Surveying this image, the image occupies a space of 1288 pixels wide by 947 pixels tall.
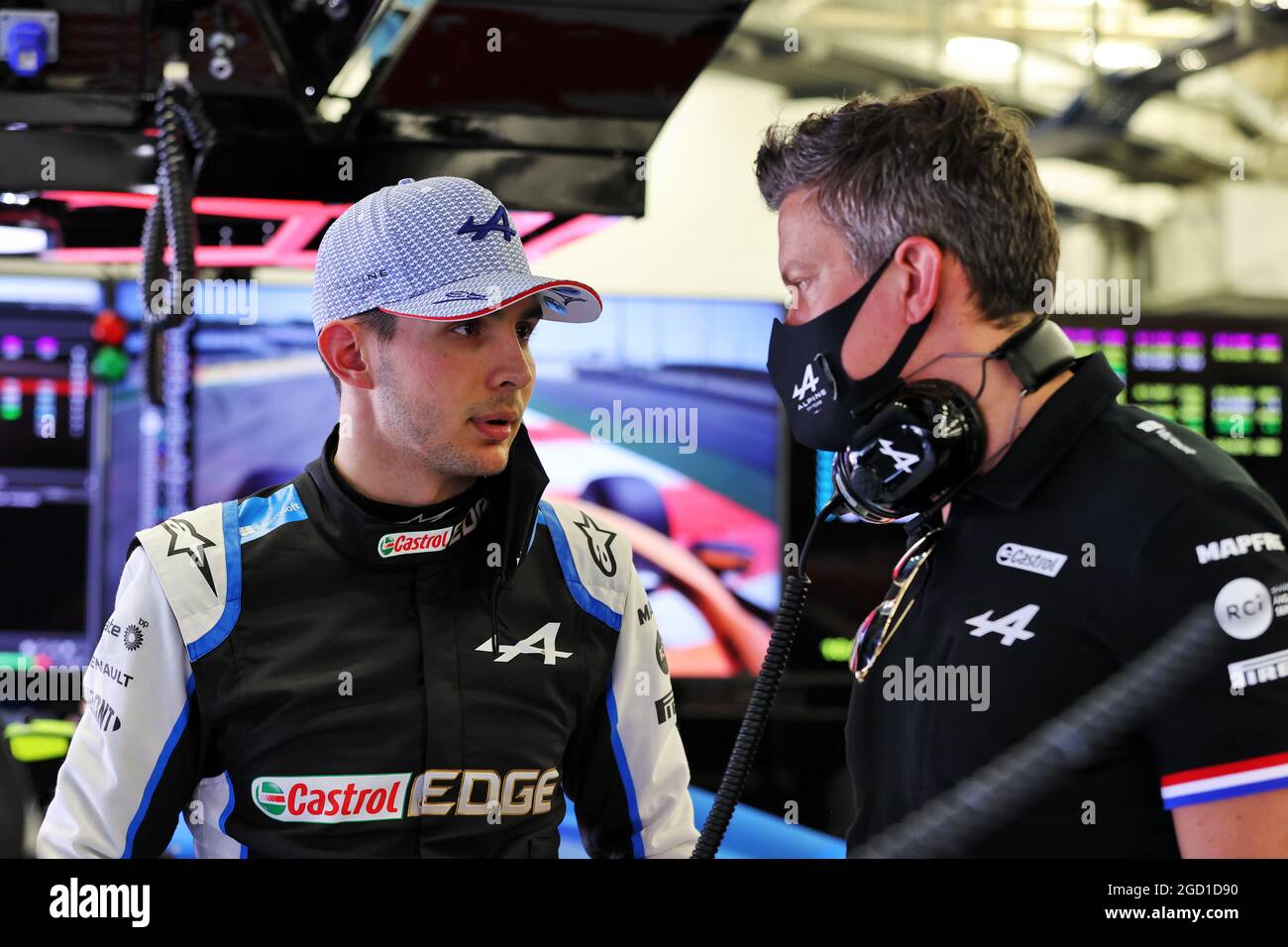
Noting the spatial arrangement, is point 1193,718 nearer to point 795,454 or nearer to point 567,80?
point 567,80

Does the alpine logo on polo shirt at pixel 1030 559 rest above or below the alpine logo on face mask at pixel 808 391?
below

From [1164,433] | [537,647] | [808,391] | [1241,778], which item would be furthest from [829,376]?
[1241,778]

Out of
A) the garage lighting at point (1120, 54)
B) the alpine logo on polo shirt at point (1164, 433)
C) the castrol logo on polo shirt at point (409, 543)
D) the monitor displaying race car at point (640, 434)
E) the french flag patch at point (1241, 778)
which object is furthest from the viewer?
the garage lighting at point (1120, 54)

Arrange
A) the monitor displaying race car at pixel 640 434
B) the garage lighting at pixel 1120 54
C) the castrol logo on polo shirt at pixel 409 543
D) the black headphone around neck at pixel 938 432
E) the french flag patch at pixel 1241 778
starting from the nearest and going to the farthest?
the french flag patch at pixel 1241 778 → the black headphone around neck at pixel 938 432 → the castrol logo on polo shirt at pixel 409 543 → the monitor displaying race car at pixel 640 434 → the garage lighting at pixel 1120 54

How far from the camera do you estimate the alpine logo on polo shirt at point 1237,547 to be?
3.33 ft

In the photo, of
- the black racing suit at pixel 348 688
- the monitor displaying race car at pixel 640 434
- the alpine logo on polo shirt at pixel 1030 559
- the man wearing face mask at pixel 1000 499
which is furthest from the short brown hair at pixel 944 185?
the monitor displaying race car at pixel 640 434

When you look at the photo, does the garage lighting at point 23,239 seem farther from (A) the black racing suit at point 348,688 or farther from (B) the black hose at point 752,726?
(B) the black hose at point 752,726

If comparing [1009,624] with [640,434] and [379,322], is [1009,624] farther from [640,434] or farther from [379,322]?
[640,434]

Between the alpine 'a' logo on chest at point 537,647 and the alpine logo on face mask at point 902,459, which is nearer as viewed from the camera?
the alpine logo on face mask at point 902,459

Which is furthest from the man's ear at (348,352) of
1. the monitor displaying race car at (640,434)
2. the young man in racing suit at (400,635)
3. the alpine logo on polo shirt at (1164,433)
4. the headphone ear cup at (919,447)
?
the monitor displaying race car at (640,434)

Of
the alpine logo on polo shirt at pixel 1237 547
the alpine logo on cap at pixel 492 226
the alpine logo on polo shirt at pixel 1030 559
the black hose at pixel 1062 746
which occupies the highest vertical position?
the alpine logo on cap at pixel 492 226

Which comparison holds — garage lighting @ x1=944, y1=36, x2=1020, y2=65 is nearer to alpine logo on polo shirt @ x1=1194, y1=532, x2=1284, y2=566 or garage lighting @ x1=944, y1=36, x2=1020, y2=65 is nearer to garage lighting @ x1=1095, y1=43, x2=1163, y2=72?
garage lighting @ x1=1095, y1=43, x2=1163, y2=72

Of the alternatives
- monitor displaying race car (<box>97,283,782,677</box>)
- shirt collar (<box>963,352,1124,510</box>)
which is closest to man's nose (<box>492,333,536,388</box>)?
shirt collar (<box>963,352,1124,510</box>)

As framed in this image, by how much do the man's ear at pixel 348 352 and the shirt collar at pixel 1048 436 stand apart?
73 cm
